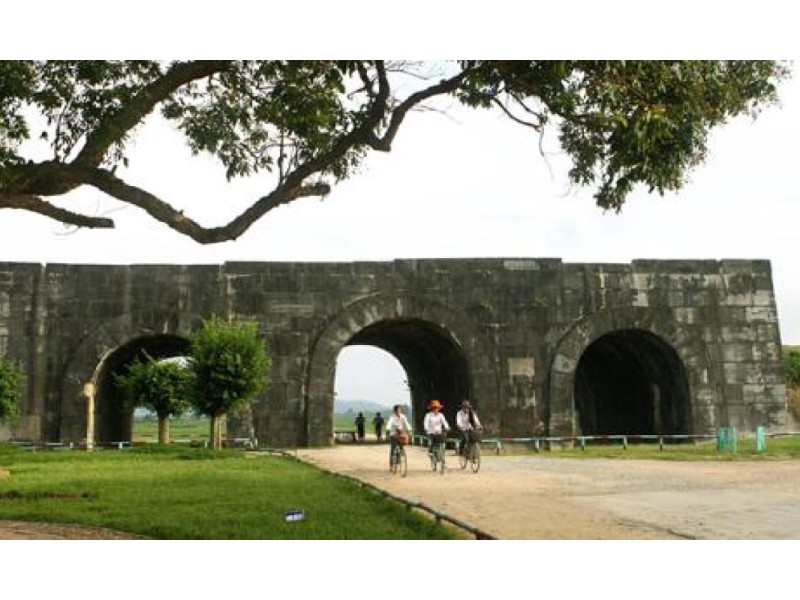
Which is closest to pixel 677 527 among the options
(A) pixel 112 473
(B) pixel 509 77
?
(B) pixel 509 77

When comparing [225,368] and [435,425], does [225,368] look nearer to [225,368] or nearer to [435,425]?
[225,368]

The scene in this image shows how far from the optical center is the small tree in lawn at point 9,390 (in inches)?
726

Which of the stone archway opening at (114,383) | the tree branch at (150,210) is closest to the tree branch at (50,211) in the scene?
the tree branch at (150,210)

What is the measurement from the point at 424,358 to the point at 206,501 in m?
15.8

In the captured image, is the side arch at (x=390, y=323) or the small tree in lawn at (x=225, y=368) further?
the side arch at (x=390, y=323)

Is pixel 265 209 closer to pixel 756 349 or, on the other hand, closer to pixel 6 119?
pixel 6 119

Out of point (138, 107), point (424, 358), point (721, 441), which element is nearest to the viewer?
point (138, 107)

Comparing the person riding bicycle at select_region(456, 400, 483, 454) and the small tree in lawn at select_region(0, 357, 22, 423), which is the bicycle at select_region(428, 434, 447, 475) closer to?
the person riding bicycle at select_region(456, 400, 483, 454)

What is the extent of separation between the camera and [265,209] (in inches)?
349

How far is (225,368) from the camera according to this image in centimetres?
1800

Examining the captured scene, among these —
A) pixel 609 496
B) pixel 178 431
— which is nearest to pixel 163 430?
pixel 609 496

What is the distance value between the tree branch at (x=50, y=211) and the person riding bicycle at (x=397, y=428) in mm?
7285

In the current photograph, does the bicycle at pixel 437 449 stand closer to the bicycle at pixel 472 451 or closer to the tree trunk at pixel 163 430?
the bicycle at pixel 472 451

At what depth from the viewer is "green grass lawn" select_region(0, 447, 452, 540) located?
8109 millimetres
